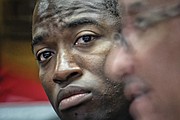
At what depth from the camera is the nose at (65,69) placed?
6.61 ft

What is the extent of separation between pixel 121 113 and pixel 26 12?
244 centimetres

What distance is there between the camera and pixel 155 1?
4.13 ft

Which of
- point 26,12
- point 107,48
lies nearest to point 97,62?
point 107,48

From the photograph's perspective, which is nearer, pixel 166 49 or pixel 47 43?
pixel 166 49

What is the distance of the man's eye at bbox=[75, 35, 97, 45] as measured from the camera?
2111 mm

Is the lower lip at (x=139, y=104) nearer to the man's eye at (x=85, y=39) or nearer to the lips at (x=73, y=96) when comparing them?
the lips at (x=73, y=96)

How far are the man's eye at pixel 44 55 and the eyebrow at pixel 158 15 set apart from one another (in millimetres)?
929

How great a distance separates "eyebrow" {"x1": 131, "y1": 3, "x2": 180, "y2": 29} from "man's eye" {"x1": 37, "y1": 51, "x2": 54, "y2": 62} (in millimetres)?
929

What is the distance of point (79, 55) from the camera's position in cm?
209

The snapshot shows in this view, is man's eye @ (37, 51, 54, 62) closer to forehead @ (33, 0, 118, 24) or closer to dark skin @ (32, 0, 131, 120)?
dark skin @ (32, 0, 131, 120)

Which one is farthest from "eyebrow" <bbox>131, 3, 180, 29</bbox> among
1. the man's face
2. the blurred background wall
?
the blurred background wall

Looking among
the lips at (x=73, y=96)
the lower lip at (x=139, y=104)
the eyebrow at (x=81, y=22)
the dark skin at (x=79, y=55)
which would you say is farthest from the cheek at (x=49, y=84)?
the lower lip at (x=139, y=104)

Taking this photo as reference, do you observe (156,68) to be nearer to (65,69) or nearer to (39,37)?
(65,69)

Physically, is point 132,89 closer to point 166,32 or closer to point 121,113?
point 166,32
